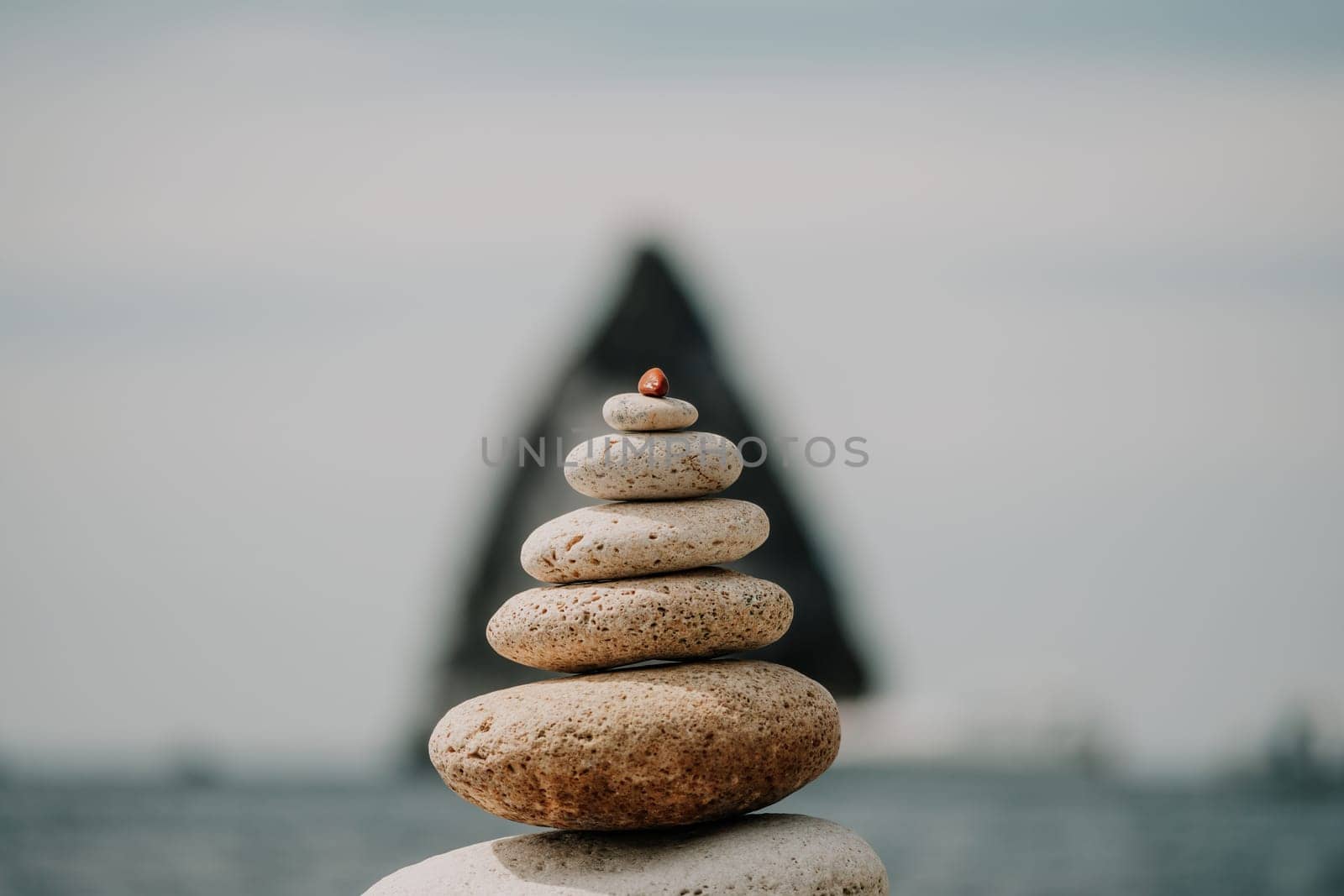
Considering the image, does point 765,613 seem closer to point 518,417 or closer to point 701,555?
point 701,555

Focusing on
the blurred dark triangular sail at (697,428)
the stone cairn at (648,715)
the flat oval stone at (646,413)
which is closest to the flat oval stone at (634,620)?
the stone cairn at (648,715)

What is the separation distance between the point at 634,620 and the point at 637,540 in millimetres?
275

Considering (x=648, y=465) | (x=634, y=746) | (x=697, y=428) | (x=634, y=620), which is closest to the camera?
(x=634, y=746)

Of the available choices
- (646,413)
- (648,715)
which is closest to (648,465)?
(646,413)

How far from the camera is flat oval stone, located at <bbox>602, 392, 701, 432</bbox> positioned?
15.6 ft

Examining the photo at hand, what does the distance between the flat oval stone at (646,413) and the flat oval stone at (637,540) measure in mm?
285

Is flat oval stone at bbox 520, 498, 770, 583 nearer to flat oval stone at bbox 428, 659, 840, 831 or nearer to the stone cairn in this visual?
the stone cairn

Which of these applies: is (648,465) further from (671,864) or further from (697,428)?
(697,428)

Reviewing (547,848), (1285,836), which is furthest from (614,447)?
(1285,836)

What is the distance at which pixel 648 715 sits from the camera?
444 centimetres

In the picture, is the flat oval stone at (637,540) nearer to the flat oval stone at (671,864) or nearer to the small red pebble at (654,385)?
the small red pebble at (654,385)

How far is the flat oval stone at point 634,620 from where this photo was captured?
4.60 m

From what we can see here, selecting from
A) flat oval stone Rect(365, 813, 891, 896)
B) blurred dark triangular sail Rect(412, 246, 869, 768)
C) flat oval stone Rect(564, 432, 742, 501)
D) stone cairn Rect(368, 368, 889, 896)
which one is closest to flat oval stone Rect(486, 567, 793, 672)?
stone cairn Rect(368, 368, 889, 896)

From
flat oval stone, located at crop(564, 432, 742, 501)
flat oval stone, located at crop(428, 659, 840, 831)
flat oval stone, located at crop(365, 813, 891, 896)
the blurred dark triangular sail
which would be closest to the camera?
flat oval stone, located at crop(428, 659, 840, 831)
